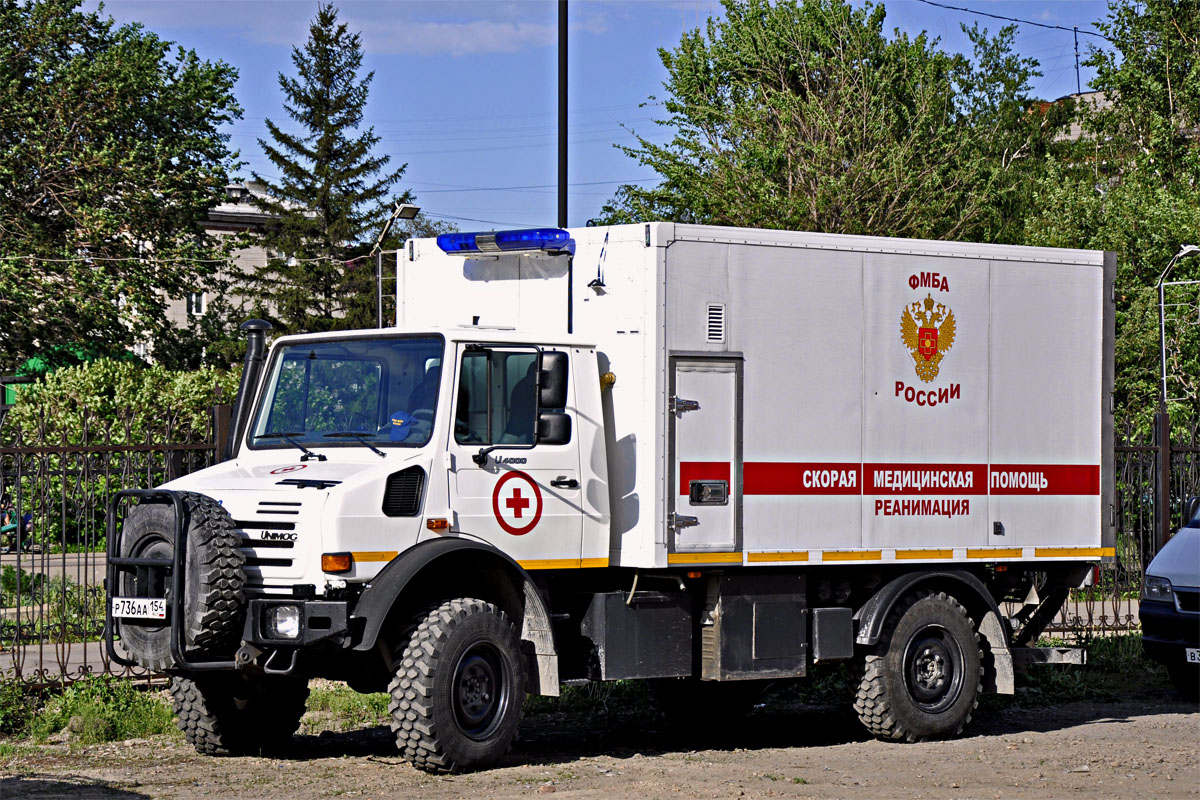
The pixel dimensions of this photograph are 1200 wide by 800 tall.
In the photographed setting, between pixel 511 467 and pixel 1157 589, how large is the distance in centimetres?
633

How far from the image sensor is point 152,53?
1478 inches

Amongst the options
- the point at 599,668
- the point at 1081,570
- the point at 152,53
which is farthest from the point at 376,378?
the point at 152,53

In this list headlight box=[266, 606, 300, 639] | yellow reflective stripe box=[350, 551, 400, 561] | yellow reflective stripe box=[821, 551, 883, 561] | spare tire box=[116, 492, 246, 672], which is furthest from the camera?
yellow reflective stripe box=[821, 551, 883, 561]

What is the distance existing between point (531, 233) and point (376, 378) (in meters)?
1.54

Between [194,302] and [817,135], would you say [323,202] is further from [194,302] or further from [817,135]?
[817,135]

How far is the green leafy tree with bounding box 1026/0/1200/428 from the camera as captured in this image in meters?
31.3

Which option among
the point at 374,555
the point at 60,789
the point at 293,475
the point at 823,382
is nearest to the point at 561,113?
the point at 823,382

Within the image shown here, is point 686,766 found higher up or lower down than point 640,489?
lower down

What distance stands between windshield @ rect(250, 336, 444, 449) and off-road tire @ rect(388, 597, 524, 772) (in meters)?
1.12

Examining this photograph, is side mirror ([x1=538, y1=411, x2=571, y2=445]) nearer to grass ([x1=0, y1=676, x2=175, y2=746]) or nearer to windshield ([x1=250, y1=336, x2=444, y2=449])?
windshield ([x1=250, y1=336, x2=444, y2=449])

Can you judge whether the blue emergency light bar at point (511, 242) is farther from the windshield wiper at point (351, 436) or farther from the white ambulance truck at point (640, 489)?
the windshield wiper at point (351, 436)

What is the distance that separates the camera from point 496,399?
9.34 m

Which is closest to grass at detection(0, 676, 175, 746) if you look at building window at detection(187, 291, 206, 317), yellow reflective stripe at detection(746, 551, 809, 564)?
yellow reflective stripe at detection(746, 551, 809, 564)

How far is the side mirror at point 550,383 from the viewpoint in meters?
9.27
